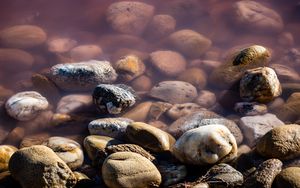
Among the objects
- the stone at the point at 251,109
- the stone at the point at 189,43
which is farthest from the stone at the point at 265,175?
the stone at the point at 189,43

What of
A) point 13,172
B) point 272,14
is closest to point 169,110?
point 13,172

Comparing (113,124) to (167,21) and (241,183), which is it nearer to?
(241,183)

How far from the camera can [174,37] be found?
17.6 feet

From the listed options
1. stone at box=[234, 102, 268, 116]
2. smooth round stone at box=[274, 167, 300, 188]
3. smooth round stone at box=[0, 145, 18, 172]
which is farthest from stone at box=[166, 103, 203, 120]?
smooth round stone at box=[0, 145, 18, 172]

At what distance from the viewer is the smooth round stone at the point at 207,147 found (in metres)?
2.87

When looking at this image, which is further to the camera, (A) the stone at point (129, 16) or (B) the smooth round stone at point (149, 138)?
(A) the stone at point (129, 16)

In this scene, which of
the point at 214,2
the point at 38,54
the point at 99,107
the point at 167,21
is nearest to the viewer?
the point at 99,107

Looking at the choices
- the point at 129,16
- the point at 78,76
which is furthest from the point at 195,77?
the point at 129,16

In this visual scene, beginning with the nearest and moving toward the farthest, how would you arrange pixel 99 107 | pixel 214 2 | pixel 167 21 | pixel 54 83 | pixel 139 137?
pixel 139 137 < pixel 99 107 < pixel 54 83 < pixel 167 21 < pixel 214 2

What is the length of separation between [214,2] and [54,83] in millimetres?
3294

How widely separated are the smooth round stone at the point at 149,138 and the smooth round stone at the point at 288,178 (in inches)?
39.0

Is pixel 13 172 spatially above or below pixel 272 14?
below

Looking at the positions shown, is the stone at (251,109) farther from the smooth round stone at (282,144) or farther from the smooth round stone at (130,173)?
the smooth round stone at (130,173)

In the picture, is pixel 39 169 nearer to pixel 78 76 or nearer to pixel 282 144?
pixel 78 76
